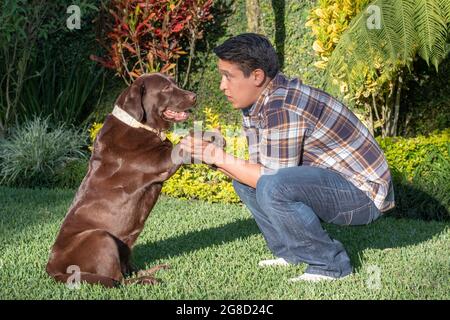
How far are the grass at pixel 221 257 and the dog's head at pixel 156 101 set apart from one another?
963 mm

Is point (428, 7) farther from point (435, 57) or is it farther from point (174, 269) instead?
point (174, 269)

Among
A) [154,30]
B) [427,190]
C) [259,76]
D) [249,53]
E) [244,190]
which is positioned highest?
[249,53]

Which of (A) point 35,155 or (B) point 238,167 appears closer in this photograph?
(B) point 238,167

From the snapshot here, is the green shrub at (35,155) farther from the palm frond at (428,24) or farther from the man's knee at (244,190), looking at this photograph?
the palm frond at (428,24)

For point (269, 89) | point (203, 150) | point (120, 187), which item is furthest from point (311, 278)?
point (120, 187)

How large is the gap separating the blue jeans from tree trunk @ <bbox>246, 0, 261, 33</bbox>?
171 inches

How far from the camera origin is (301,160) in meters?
4.47

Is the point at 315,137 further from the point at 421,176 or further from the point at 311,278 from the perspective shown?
the point at 421,176

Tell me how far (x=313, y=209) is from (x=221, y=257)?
37.6 inches

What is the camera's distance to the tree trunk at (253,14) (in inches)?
331

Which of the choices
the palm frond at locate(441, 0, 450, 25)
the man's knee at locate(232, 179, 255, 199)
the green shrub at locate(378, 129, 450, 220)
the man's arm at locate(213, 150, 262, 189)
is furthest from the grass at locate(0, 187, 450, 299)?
the palm frond at locate(441, 0, 450, 25)

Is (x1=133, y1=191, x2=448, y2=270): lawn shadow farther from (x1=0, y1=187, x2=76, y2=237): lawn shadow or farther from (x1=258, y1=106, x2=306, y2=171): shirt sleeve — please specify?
(x1=0, y1=187, x2=76, y2=237): lawn shadow

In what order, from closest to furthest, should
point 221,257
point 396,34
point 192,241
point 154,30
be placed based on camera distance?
1. point 221,257
2. point 192,241
3. point 396,34
4. point 154,30

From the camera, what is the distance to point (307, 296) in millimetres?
4062
